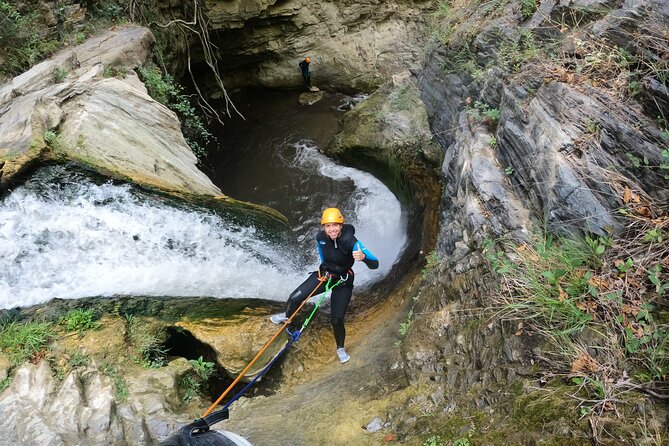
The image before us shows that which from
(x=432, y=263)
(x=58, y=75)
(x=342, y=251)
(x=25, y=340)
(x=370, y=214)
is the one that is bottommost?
(x=370, y=214)

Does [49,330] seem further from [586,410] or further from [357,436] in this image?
[586,410]

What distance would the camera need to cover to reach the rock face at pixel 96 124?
19.2 ft

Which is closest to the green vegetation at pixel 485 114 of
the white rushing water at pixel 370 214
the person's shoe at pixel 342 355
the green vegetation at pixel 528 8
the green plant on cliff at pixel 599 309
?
the green vegetation at pixel 528 8

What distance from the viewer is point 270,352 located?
17.3 ft

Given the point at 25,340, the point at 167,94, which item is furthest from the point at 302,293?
the point at 167,94

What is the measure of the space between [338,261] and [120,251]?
9.15 feet

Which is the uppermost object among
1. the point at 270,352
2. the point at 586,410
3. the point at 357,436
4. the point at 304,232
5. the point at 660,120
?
the point at 660,120

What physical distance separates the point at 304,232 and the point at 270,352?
3483 mm

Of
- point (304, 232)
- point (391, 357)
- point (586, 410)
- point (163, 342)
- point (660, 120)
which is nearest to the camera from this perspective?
point (586, 410)

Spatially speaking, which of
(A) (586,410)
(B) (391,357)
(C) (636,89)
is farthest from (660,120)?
(B) (391,357)

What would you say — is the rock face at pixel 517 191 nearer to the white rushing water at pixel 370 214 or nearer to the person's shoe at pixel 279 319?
the person's shoe at pixel 279 319

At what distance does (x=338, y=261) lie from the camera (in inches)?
194

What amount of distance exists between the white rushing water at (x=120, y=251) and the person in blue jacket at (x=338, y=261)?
1404 mm

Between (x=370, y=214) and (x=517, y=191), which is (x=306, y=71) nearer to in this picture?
(x=370, y=214)
